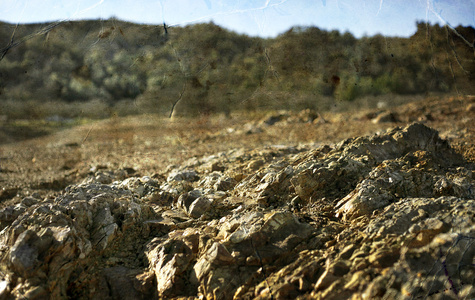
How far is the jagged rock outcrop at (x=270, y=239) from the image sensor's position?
1882mm

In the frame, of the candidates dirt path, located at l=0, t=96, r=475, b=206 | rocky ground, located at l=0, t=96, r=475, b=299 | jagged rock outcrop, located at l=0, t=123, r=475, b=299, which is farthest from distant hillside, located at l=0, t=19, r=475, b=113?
jagged rock outcrop, located at l=0, t=123, r=475, b=299

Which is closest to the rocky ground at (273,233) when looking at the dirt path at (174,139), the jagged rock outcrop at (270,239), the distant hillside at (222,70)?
the jagged rock outcrop at (270,239)

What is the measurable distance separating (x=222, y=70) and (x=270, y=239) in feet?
45.6

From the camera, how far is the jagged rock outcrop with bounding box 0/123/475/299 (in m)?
1.88

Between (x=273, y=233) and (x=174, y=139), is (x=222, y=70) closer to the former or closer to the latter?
(x=174, y=139)

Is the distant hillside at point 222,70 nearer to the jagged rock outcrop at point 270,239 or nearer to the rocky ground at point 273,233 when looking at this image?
the rocky ground at point 273,233

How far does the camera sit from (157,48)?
14828mm

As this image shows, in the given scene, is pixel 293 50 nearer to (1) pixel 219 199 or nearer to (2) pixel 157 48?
(2) pixel 157 48

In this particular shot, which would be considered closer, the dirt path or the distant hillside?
the dirt path

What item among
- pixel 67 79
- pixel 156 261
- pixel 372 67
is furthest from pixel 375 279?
pixel 67 79

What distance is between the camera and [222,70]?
15.6 meters

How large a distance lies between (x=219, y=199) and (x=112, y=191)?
85 centimetres

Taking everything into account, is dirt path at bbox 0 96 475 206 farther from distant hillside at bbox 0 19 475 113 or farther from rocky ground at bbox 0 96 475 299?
distant hillside at bbox 0 19 475 113

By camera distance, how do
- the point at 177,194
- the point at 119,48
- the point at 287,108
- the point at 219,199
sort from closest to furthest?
the point at 219,199 < the point at 177,194 < the point at 287,108 < the point at 119,48
